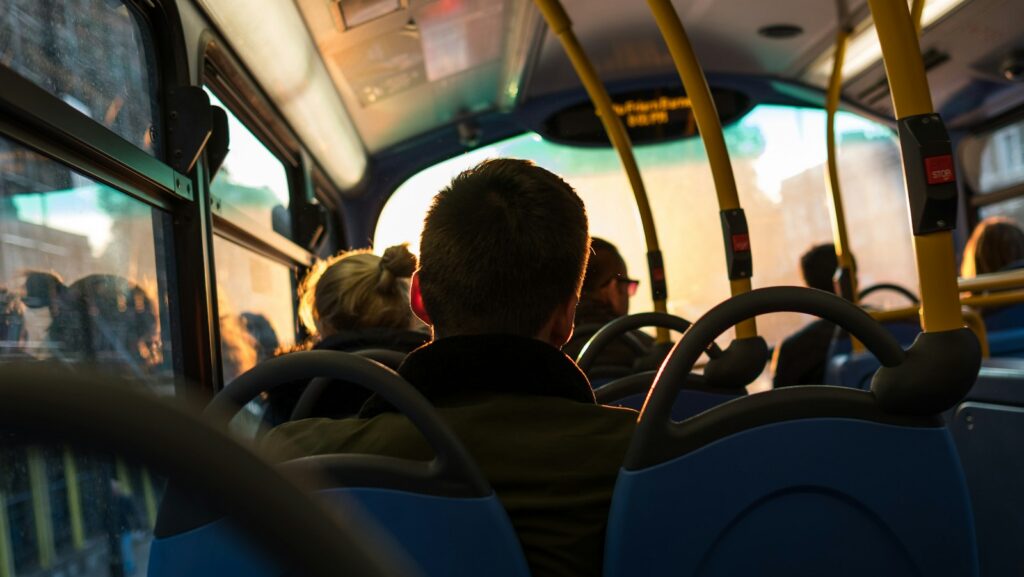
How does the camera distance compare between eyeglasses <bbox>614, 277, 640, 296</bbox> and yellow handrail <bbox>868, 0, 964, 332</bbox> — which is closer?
yellow handrail <bbox>868, 0, 964, 332</bbox>

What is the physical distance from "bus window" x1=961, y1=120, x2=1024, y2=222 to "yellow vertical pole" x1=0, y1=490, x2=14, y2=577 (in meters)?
6.22

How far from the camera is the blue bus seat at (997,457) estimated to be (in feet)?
7.09

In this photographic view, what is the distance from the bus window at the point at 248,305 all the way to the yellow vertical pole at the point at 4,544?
107cm

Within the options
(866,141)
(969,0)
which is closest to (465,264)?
(969,0)

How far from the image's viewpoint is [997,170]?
6.50 meters

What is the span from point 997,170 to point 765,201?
1.51 m

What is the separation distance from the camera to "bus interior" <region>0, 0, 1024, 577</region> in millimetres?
870

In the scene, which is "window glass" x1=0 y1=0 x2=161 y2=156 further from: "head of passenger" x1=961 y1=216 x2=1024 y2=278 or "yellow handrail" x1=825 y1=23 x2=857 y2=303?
"head of passenger" x1=961 y1=216 x2=1024 y2=278

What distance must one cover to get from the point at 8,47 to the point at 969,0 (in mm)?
4466

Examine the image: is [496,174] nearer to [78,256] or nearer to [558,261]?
[558,261]

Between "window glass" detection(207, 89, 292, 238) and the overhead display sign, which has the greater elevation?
the overhead display sign

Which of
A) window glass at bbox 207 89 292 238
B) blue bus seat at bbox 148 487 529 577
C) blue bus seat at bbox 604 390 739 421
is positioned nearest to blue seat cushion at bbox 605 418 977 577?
blue bus seat at bbox 148 487 529 577

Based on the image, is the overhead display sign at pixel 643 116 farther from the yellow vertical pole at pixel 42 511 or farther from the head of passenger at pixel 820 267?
the yellow vertical pole at pixel 42 511

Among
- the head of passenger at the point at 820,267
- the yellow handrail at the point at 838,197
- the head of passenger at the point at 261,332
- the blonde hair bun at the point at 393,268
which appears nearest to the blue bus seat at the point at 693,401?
the blonde hair bun at the point at 393,268
